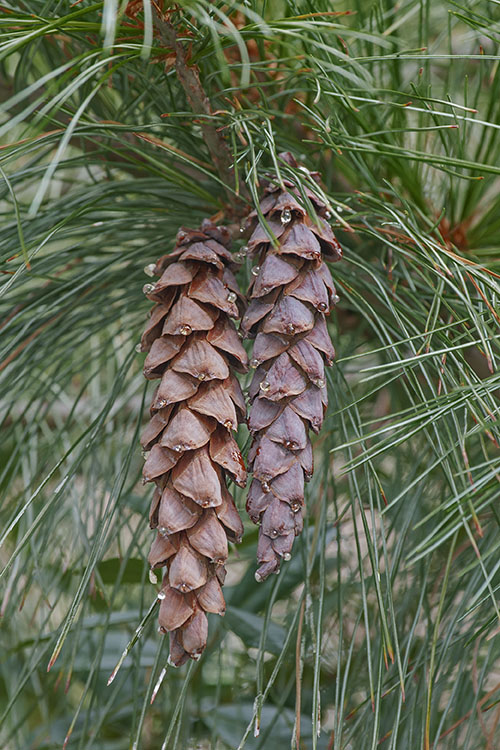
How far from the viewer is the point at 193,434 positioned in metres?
0.37

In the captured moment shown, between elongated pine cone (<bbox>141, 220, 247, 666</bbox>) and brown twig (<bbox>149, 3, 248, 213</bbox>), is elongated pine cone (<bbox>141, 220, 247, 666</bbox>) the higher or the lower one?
the lower one

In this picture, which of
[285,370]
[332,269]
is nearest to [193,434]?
[285,370]

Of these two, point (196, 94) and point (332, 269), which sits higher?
point (196, 94)

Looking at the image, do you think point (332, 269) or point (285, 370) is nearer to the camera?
point (285, 370)

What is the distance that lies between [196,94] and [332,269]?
15cm

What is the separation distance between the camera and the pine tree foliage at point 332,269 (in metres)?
0.37

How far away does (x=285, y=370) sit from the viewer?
0.38 metres

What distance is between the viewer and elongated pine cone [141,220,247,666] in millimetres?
360

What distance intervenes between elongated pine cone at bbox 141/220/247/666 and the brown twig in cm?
6

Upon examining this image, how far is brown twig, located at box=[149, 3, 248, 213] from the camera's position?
374 mm

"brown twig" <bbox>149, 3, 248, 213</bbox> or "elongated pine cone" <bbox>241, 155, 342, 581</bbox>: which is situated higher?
"brown twig" <bbox>149, 3, 248, 213</bbox>

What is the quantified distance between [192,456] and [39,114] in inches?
7.1

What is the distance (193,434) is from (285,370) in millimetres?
58

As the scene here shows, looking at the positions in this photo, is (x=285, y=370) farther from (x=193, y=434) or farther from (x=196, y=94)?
(x=196, y=94)
